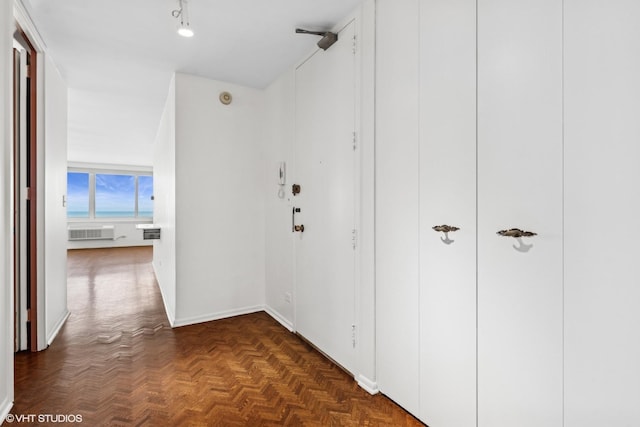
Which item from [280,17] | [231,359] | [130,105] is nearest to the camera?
[280,17]

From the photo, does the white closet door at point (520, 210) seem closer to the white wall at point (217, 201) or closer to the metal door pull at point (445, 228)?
the metal door pull at point (445, 228)

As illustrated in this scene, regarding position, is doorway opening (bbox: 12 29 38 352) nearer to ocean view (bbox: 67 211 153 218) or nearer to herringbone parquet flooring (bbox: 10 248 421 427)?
herringbone parquet flooring (bbox: 10 248 421 427)

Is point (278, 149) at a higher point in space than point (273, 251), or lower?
higher

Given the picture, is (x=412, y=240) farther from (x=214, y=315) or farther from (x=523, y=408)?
(x=214, y=315)

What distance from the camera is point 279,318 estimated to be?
3520 millimetres

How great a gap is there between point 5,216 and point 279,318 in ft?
8.08

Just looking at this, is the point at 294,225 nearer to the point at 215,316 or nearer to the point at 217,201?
the point at 217,201

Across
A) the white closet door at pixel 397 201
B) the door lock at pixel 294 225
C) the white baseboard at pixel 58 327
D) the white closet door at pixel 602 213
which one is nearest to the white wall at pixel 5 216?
the white baseboard at pixel 58 327

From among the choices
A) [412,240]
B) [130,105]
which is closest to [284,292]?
[412,240]

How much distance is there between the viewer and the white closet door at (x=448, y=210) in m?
1.57

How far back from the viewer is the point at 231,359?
263 cm

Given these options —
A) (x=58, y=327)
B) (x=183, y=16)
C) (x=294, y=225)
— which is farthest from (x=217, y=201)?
(x=58, y=327)

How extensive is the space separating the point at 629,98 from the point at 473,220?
71 cm

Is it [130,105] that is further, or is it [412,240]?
[130,105]
